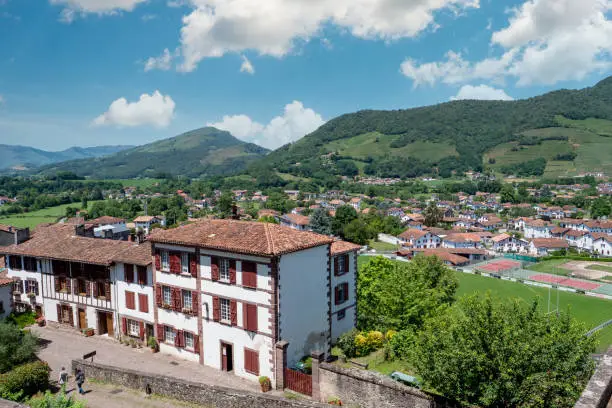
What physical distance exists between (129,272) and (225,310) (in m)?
10.3

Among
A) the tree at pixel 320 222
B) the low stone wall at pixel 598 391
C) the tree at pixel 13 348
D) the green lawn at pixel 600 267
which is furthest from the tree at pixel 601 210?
the low stone wall at pixel 598 391

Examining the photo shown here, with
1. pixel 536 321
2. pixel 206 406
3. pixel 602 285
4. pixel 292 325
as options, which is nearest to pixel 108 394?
pixel 206 406

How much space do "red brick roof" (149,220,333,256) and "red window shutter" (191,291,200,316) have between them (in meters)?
3.64

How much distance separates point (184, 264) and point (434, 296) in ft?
73.8

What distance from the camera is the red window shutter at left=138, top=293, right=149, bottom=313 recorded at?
35.4m

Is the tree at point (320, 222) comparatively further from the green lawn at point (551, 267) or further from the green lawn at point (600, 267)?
the green lawn at point (600, 267)

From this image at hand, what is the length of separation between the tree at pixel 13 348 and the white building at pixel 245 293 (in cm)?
850

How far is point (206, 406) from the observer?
23.6 metres

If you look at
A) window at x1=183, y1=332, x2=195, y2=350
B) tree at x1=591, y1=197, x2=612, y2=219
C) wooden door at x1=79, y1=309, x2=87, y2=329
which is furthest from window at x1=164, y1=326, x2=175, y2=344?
tree at x1=591, y1=197, x2=612, y2=219

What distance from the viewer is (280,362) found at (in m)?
27.3

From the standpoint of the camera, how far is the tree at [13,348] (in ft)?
90.0

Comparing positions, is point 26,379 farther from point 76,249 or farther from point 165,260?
point 76,249

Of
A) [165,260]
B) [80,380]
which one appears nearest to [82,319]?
[165,260]

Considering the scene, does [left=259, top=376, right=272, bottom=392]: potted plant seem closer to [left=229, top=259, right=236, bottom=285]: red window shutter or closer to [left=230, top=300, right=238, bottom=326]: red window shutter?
[left=230, top=300, right=238, bottom=326]: red window shutter
